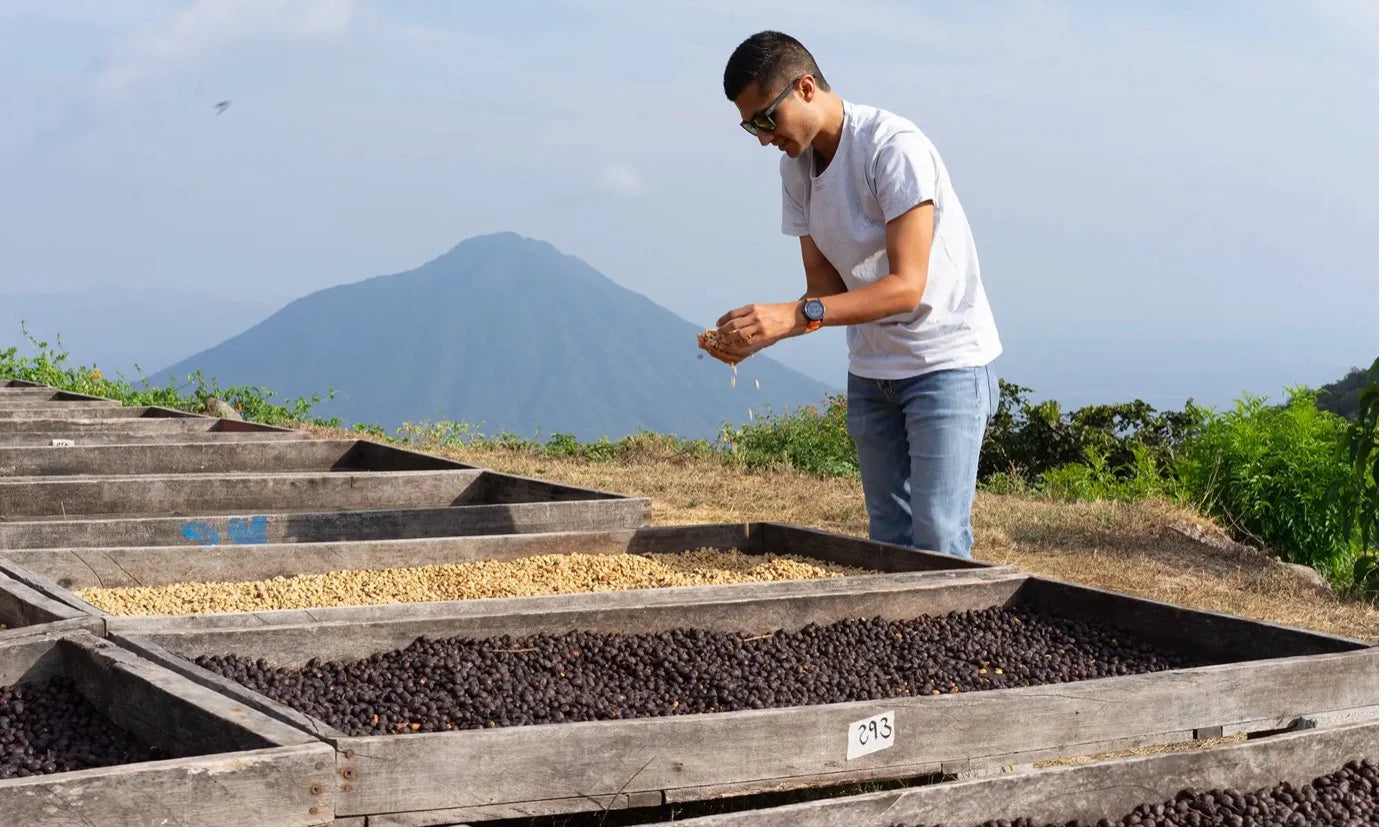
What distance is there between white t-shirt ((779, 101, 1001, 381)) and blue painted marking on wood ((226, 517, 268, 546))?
2.10 m

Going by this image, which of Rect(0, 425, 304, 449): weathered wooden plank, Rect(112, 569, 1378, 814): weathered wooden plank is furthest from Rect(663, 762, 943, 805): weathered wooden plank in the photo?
Rect(0, 425, 304, 449): weathered wooden plank

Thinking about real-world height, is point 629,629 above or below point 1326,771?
above

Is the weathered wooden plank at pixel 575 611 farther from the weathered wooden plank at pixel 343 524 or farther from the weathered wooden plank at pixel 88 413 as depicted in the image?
the weathered wooden plank at pixel 88 413

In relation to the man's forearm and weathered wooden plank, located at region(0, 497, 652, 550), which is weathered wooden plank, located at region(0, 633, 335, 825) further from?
weathered wooden plank, located at region(0, 497, 652, 550)

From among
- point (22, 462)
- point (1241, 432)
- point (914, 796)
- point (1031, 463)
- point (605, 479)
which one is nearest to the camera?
point (914, 796)

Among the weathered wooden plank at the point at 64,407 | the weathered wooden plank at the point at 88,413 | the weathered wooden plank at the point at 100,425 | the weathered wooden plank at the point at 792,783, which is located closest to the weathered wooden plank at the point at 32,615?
the weathered wooden plank at the point at 792,783

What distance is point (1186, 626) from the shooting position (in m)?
3.53

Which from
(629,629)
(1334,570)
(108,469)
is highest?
(108,469)

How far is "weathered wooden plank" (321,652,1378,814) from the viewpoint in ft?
7.12

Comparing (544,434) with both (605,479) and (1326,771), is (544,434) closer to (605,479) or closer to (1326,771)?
(605,479)

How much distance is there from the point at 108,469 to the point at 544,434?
4.99m

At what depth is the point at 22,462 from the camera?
19.3ft

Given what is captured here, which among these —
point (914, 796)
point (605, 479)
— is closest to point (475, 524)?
point (914, 796)

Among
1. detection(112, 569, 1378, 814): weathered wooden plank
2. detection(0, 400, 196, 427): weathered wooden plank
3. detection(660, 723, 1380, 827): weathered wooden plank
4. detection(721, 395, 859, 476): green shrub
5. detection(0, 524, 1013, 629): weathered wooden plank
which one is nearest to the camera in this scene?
detection(660, 723, 1380, 827): weathered wooden plank
